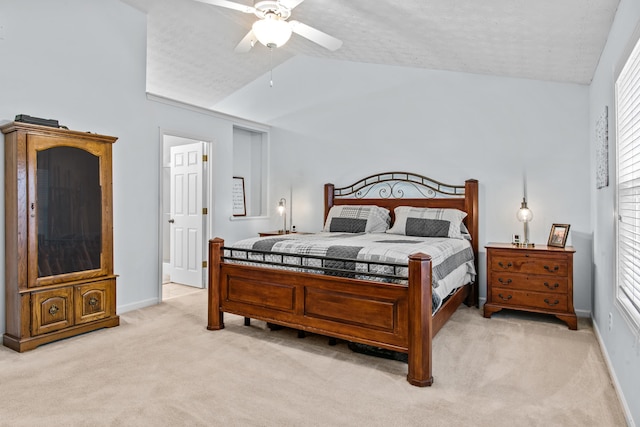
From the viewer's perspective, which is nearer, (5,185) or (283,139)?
(5,185)

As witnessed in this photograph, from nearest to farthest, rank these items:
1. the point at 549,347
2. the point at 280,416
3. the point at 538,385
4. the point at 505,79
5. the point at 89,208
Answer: the point at 280,416 → the point at 538,385 → the point at 549,347 → the point at 89,208 → the point at 505,79

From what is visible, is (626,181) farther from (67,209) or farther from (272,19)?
(67,209)

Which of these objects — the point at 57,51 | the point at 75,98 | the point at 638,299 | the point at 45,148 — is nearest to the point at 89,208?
the point at 45,148

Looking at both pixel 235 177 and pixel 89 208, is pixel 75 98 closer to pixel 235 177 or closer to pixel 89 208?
pixel 89 208

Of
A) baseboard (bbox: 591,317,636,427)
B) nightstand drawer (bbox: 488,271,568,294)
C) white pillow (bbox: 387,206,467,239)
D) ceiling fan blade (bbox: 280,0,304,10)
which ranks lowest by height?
baseboard (bbox: 591,317,636,427)

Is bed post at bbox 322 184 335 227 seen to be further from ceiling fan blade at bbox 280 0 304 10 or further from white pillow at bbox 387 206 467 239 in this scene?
ceiling fan blade at bbox 280 0 304 10

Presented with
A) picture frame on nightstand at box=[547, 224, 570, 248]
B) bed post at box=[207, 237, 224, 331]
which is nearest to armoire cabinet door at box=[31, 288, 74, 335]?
bed post at box=[207, 237, 224, 331]

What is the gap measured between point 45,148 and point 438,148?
392 cm

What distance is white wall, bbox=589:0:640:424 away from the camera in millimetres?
1991

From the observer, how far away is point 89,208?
136 inches

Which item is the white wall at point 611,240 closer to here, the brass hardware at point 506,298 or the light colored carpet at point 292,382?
the light colored carpet at point 292,382

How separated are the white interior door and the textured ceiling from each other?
40.8 inches

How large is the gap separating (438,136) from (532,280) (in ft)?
6.30

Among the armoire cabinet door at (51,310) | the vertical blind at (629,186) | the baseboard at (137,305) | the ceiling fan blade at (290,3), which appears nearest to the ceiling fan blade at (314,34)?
the ceiling fan blade at (290,3)
